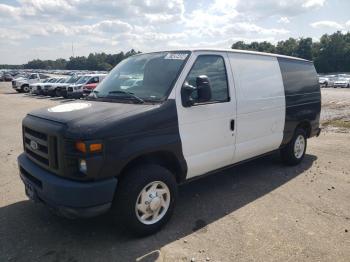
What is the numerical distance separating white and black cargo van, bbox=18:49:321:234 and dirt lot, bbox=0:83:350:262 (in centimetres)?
38

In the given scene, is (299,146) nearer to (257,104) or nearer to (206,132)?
(257,104)

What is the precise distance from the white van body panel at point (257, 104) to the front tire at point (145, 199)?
1498 millimetres

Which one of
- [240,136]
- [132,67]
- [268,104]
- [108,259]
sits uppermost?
[132,67]

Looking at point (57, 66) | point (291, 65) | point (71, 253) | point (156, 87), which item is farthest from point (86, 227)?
point (57, 66)

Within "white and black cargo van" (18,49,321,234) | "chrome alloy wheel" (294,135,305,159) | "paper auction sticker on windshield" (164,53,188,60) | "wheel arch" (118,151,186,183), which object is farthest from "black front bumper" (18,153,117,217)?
"chrome alloy wheel" (294,135,305,159)

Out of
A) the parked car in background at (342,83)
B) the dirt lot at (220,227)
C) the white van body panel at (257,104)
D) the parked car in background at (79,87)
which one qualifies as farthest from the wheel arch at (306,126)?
the parked car in background at (342,83)

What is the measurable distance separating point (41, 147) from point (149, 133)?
123 centimetres

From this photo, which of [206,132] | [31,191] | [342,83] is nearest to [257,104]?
[206,132]

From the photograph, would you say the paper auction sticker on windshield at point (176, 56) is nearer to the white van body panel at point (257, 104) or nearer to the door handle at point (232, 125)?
the white van body panel at point (257, 104)

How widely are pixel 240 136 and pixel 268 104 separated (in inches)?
36.2

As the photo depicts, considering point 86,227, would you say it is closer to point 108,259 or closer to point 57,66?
point 108,259

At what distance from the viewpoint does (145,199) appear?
3.80 m

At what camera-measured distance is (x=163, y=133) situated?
3.84m

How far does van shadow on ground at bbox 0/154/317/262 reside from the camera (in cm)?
351
